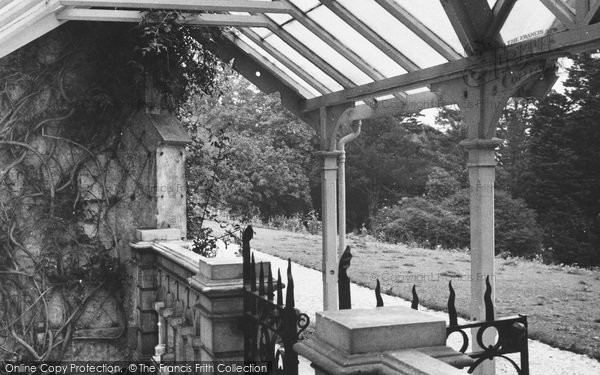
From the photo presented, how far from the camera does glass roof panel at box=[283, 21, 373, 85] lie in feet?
24.9

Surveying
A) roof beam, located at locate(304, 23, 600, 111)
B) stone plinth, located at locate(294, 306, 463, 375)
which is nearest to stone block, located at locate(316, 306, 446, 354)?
stone plinth, located at locate(294, 306, 463, 375)

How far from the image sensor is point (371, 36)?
6586mm

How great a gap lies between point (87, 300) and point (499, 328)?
496 cm

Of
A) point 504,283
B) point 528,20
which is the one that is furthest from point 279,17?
point 504,283

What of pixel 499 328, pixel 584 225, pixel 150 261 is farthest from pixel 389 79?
pixel 584 225

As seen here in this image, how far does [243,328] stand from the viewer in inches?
138

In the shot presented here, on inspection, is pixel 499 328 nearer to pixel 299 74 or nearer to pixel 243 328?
pixel 243 328

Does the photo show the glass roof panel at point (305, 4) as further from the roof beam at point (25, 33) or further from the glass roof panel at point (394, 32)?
the roof beam at point (25, 33)

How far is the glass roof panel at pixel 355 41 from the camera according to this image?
6.91m

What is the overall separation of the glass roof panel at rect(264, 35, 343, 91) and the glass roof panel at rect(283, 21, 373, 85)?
465mm

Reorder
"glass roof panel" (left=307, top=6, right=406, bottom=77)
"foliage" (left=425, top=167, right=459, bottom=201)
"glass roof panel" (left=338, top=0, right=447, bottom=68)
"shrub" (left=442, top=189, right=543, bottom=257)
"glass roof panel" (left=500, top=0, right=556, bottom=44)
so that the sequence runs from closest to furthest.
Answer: "glass roof panel" (left=500, top=0, right=556, bottom=44) < "glass roof panel" (left=338, top=0, right=447, bottom=68) < "glass roof panel" (left=307, top=6, right=406, bottom=77) < "shrub" (left=442, top=189, right=543, bottom=257) < "foliage" (left=425, top=167, right=459, bottom=201)

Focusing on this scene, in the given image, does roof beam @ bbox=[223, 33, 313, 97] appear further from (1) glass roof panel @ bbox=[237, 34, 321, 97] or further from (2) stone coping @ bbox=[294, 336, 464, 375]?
(2) stone coping @ bbox=[294, 336, 464, 375]

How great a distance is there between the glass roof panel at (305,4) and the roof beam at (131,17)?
1.76 ft

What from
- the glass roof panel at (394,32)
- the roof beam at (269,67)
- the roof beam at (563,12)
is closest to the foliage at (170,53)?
the glass roof panel at (394,32)
